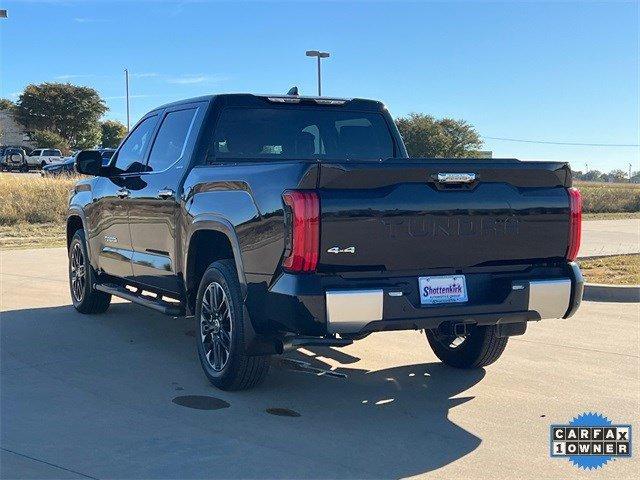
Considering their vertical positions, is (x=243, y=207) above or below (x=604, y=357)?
above

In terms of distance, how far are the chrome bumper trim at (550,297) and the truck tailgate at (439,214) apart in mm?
180

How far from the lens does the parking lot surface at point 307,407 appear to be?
4.08m

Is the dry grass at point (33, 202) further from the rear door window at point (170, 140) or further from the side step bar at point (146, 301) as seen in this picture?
the rear door window at point (170, 140)

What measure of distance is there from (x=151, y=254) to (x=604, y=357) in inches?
155

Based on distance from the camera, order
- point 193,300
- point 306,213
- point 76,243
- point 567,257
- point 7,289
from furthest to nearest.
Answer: point 7,289, point 76,243, point 193,300, point 567,257, point 306,213

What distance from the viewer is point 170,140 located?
21.8ft

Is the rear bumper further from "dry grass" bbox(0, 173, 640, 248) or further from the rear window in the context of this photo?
"dry grass" bbox(0, 173, 640, 248)

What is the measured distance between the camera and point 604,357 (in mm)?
6613

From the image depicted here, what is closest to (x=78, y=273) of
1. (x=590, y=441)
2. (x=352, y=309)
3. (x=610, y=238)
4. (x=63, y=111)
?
(x=352, y=309)

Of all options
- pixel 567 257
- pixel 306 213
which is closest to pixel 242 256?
pixel 306 213

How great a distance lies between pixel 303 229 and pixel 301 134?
234 cm

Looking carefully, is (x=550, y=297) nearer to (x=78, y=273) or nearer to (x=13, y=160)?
(x=78, y=273)

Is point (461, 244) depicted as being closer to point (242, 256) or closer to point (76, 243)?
point (242, 256)

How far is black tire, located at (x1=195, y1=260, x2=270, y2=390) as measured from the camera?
5.11 m
